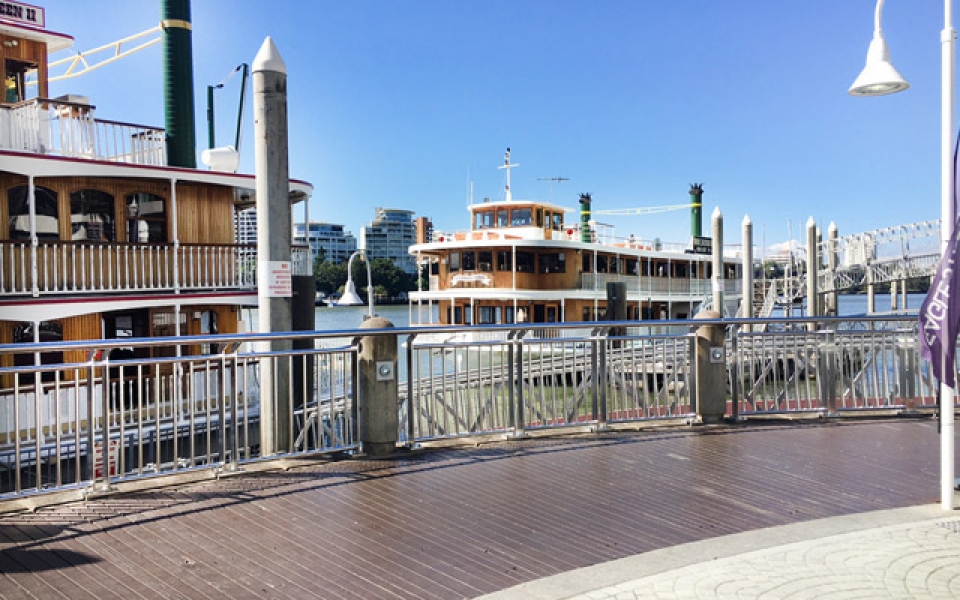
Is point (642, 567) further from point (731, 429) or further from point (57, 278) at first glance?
point (57, 278)

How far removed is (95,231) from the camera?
51.5 feet

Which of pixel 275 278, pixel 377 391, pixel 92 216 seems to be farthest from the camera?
pixel 92 216

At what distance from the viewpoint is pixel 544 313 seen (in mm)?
32594

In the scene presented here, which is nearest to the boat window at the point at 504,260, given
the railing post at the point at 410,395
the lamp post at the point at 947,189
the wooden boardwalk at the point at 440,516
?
the wooden boardwalk at the point at 440,516

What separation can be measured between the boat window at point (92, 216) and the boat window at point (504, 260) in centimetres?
1825

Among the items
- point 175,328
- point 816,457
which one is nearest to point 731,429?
point 816,457

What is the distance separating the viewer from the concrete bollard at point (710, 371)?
28.9 feet

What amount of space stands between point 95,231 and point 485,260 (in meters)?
18.6

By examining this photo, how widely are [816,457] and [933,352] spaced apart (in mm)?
2011

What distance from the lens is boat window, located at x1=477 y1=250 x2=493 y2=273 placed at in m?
32.3

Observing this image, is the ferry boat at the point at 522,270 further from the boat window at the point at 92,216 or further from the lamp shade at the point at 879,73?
the lamp shade at the point at 879,73

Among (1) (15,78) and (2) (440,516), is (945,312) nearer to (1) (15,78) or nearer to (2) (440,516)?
(2) (440,516)

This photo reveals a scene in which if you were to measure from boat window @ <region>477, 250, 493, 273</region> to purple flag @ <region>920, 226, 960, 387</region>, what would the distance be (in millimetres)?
26840

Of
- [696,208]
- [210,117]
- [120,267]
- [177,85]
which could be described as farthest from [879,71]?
[696,208]
